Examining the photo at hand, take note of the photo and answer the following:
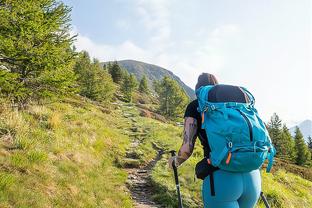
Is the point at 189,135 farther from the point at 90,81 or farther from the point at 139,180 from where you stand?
the point at 90,81

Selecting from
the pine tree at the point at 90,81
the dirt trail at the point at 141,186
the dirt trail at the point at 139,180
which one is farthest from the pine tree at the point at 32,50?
the pine tree at the point at 90,81

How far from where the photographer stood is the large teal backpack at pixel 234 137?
3.20m

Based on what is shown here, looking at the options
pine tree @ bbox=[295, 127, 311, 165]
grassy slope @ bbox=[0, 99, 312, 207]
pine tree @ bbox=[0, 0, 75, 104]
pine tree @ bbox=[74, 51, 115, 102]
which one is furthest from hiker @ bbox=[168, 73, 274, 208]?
pine tree @ bbox=[295, 127, 311, 165]

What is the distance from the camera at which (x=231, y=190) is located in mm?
3291

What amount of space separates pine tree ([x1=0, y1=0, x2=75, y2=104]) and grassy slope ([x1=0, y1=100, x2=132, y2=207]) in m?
2.02

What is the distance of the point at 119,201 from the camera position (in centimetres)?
746

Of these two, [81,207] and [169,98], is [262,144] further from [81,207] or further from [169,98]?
[169,98]

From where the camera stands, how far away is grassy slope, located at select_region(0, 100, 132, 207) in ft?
18.0

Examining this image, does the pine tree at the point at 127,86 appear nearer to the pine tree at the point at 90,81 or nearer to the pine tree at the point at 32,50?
the pine tree at the point at 90,81

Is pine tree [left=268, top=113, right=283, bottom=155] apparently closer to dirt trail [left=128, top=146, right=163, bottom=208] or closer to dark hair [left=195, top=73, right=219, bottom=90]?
dirt trail [left=128, top=146, right=163, bottom=208]

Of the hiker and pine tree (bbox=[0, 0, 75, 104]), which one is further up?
pine tree (bbox=[0, 0, 75, 104])

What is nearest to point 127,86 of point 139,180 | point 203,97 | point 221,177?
point 139,180

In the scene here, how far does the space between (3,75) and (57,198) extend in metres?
6.18

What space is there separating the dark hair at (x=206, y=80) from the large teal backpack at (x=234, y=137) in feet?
2.01
